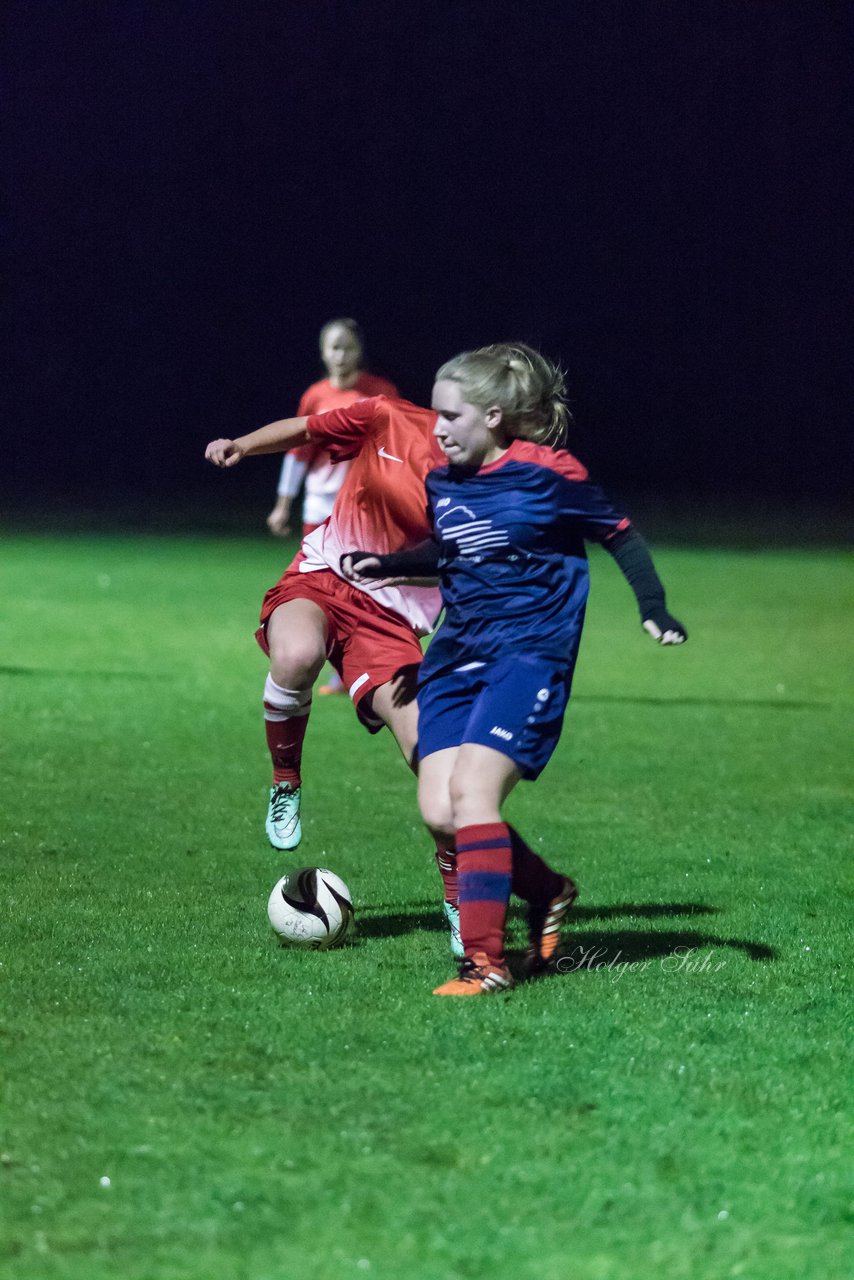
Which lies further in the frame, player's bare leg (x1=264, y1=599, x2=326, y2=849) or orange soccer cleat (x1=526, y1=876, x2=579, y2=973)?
player's bare leg (x1=264, y1=599, x2=326, y2=849)

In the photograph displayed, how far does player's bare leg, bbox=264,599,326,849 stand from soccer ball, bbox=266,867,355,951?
2.65ft

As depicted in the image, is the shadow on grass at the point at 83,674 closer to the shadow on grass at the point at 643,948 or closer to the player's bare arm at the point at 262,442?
the player's bare arm at the point at 262,442

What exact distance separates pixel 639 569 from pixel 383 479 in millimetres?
1227

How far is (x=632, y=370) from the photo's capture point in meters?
26.4

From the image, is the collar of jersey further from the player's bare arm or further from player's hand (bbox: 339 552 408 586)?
the player's bare arm

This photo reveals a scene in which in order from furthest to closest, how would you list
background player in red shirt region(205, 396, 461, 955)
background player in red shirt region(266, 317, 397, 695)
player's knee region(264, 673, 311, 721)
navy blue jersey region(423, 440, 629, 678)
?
background player in red shirt region(266, 317, 397, 695)
player's knee region(264, 673, 311, 721)
background player in red shirt region(205, 396, 461, 955)
navy blue jersey region(423, 440, 629, 678)

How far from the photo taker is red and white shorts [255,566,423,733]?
218 inches

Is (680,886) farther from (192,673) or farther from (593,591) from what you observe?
(593,591)

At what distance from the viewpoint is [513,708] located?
458cm

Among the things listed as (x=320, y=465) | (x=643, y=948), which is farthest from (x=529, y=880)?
(x=320, y=465)

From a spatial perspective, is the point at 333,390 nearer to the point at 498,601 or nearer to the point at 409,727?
the point at 409,727

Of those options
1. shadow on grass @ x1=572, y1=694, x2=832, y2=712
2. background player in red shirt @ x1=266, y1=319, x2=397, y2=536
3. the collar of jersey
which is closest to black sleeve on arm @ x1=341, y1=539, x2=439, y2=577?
the collar of jersey

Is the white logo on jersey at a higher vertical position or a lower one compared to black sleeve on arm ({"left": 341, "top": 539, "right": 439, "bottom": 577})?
higher
